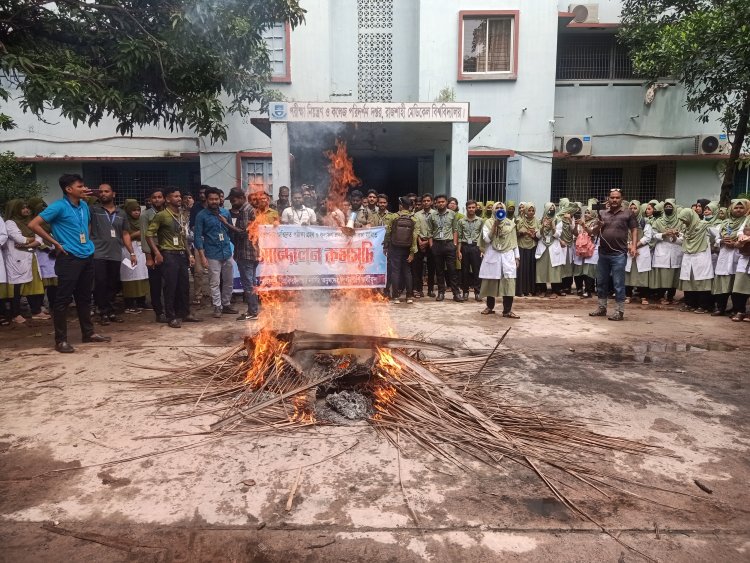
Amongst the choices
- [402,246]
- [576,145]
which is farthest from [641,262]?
[576,145]

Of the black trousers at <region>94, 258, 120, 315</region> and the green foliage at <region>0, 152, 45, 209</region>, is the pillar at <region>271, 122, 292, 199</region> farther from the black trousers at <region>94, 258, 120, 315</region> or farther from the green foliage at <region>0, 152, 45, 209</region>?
the green foliage at <region>0, 152, 45, 209</region>

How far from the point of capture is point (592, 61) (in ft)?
48.8

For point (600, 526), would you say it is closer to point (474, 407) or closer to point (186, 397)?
point (474, 407)

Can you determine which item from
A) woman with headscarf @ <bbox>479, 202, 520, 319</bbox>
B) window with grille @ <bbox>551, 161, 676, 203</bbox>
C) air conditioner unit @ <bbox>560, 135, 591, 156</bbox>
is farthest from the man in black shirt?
window with grille @ <bbox>551, 161, 676, 203</bbox>

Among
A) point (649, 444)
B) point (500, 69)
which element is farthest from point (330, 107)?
point (649, 444)

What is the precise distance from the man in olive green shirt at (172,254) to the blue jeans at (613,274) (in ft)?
20.5

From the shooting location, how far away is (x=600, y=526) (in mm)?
2738

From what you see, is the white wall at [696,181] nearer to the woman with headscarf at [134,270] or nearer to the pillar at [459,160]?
the pillar at [459,160]

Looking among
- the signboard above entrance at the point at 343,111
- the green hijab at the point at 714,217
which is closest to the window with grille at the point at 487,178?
the signboard above entrance at the point at 343,111

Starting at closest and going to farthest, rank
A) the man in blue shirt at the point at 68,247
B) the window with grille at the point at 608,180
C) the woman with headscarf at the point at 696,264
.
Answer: the man in blue shirt at the point at 68,247 < the woman with headscarf at the point at 696,264 < the window with grille at the point at 608,180

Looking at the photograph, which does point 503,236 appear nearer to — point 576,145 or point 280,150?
point 280,150

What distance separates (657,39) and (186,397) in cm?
1303

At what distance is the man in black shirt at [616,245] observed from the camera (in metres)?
7.90

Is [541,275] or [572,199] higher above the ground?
[572,199]
